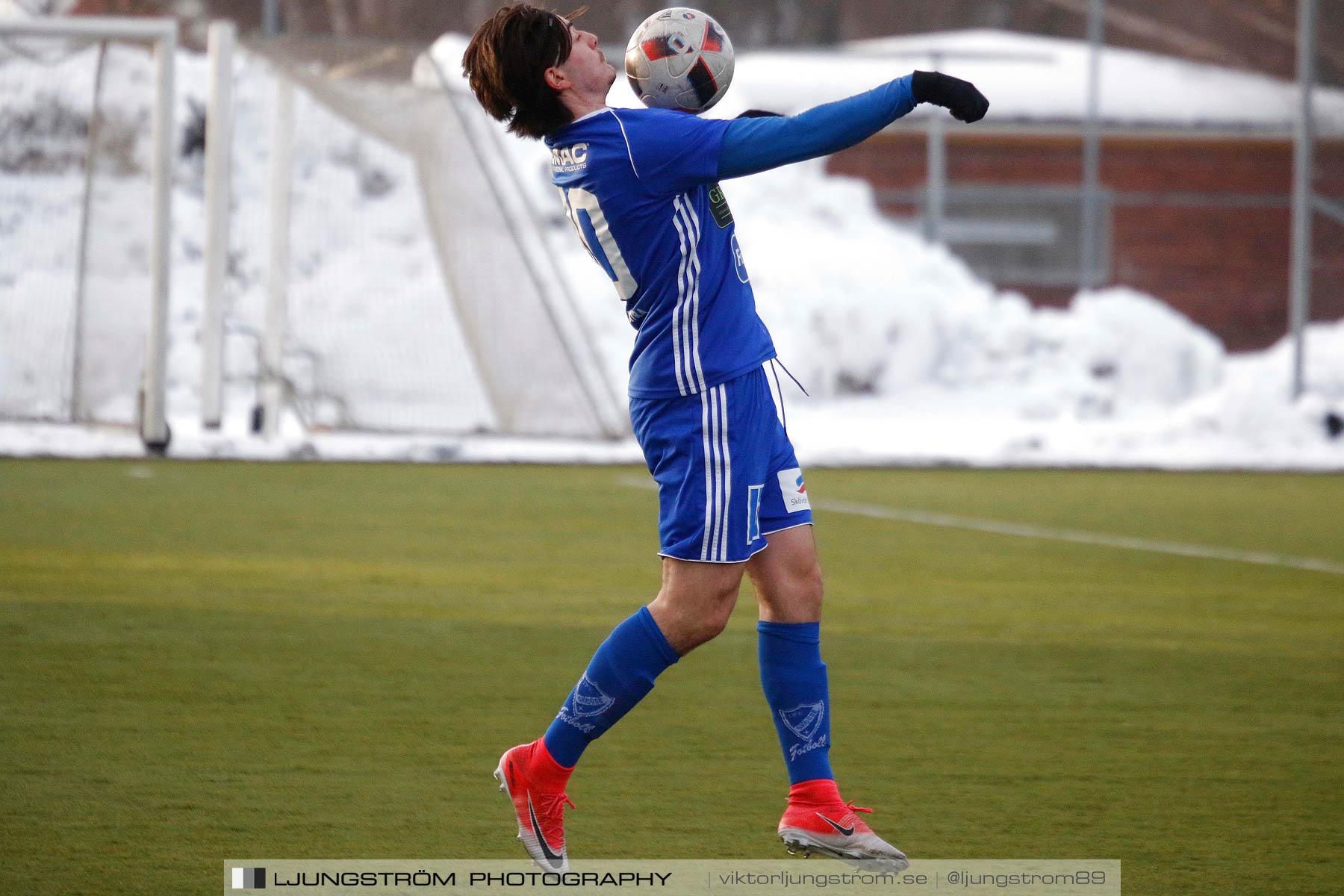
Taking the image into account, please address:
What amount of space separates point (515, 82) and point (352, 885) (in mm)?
1394

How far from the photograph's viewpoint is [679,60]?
3553 millimetres

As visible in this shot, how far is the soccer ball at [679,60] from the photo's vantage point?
3549 mm

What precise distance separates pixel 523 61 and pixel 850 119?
1.93ft

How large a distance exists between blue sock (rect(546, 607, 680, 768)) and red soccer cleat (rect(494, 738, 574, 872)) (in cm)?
3

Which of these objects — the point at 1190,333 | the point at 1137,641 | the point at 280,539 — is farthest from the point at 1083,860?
the point at 1190,333

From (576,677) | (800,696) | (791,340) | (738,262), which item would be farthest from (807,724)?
(791,340)

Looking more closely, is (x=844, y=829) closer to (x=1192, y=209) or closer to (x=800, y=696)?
(x=800, y=696)

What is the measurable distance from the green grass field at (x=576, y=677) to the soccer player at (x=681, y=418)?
214 millimetres

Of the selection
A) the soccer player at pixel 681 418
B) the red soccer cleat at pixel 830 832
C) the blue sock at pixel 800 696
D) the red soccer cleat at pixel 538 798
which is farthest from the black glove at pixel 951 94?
the red soccer cleat at pixel 538 798

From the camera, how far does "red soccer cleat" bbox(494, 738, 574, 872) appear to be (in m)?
3.25

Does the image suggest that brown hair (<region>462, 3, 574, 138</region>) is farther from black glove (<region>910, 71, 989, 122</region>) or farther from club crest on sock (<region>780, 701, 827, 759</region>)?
club crest on sock (<region>780, 701, 827, 759</region>)

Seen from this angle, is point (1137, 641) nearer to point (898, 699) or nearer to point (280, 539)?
point (898, 699)

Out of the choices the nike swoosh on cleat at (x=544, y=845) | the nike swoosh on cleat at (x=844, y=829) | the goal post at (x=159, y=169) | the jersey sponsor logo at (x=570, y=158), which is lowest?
the nike swoosh on cleat at (x=544, y=845)

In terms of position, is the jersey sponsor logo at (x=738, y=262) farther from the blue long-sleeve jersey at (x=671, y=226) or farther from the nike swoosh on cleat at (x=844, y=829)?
the nike swoosh on cleat at (x=844, y=829)
